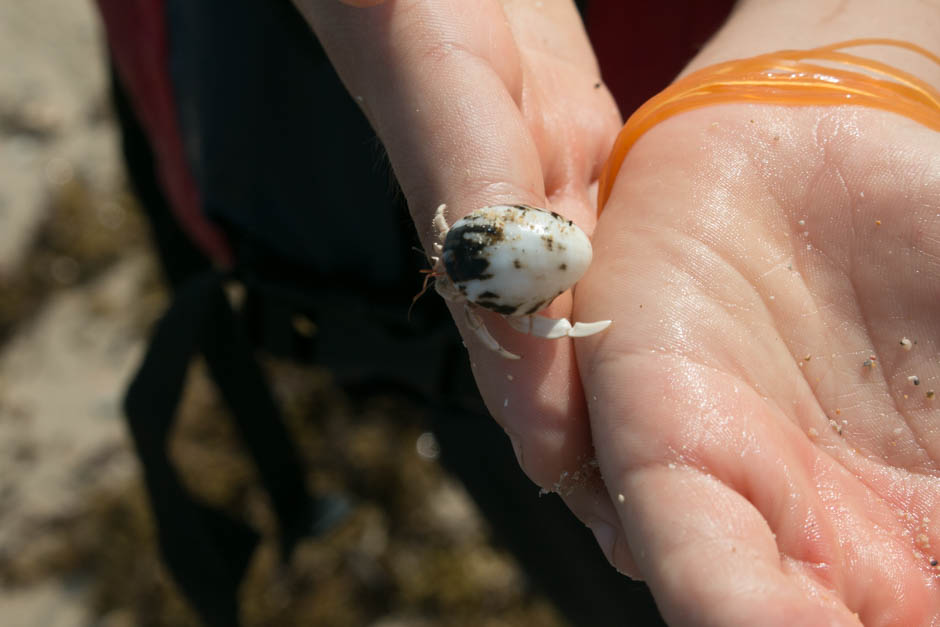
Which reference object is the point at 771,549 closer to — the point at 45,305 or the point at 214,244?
the point at 214,244

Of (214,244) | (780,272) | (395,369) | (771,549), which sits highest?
(780,272)

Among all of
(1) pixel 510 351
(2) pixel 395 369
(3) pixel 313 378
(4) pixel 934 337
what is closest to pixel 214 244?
(2) pixel 395 369

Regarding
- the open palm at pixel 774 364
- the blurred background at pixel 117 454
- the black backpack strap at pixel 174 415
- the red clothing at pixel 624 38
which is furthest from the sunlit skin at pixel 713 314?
the blurred background at pixel 117 454

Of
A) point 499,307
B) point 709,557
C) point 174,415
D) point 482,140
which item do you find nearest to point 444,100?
point 482,140

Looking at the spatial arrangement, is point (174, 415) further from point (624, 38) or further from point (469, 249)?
point (624, 38)

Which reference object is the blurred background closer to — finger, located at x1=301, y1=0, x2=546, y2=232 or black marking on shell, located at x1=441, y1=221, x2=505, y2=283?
black marking on shell, located at x1=441, y1=221, x2=505, y2=283

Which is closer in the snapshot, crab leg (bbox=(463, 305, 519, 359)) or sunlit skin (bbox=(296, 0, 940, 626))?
sunlit skin (bbox=(296, 0, 940, 626))

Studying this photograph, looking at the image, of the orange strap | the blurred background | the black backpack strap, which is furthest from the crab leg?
the blurred background
